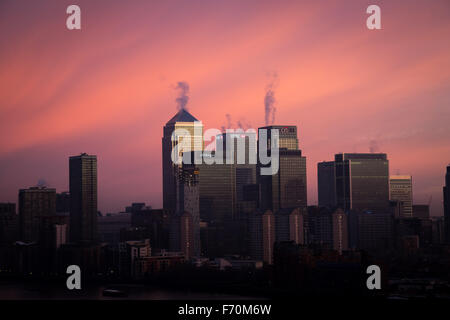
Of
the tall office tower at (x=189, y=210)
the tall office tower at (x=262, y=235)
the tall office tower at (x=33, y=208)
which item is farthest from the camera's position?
the tall office tower at (x=33, y=208)

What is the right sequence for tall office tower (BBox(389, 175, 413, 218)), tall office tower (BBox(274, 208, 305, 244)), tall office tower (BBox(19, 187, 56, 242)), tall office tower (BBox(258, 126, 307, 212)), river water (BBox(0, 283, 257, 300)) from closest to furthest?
river water (BBox(0, 283, 257, 300)) → tall office tower (BBox(274, 208, 305, 244)) → tall office tower (BBox(258, 126, 307, 212)) → tall office tower (BBox(19, 187, 56, 242)) → tall office tower (BBox(389, 175, 413, 218))

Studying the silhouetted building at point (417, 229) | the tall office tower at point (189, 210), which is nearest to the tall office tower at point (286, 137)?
the tall office tower at point (189, 210)

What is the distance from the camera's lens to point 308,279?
241 feet

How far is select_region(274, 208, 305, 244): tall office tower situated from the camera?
105 m

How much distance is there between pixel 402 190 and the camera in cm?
15212

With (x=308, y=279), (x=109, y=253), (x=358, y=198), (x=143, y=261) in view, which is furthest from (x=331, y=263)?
(x=358, y=198)

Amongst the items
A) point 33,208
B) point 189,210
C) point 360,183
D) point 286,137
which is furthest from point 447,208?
point 33,208

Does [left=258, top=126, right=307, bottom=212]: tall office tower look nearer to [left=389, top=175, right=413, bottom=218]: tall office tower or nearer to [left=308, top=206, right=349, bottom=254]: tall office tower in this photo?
[left=308, top=206, right=349, bottom=254]: tall office tower

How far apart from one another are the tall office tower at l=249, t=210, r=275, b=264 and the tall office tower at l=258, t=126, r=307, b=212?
19.8 metres

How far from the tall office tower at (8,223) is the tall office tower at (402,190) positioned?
66.6 meters

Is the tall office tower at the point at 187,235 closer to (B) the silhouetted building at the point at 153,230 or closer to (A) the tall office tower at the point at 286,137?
(B) the silhouetted building at the point at 153,230

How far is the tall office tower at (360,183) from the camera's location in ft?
458

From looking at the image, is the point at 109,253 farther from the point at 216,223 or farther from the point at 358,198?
the point at 358,198

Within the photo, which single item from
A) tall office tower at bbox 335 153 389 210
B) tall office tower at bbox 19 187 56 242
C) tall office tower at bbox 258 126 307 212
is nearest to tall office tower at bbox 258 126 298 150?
tall office tower at bbox 258 126 307 212
